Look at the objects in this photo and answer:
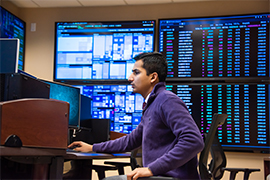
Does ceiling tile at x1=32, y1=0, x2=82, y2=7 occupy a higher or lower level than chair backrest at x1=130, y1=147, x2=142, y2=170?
higher

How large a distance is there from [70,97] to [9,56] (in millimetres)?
960

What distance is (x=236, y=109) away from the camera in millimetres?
3902

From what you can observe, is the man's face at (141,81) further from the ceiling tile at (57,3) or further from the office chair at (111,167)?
the ceiling tile at (57,3)

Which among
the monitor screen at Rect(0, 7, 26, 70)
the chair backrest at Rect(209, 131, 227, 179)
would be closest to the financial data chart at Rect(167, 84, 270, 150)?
the chair backrest at Rect(209, 131, 227, 179)

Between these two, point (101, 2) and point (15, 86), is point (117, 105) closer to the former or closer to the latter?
point (101, 2)

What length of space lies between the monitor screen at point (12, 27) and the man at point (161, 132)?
263 centimetres

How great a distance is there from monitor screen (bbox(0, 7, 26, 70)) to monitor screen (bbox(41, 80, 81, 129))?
1.83 meters

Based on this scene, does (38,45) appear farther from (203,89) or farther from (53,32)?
(203,89)

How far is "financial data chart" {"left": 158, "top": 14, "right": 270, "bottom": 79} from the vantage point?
12.8 ft

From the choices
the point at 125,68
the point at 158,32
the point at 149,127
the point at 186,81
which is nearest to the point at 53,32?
the point at 125,68

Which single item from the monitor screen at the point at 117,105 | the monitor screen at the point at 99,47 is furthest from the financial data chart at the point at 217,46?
the monitor screen at the point at 117,105

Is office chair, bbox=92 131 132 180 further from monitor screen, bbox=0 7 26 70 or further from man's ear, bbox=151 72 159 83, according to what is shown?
monitor screen, bbox=0 7 26 70

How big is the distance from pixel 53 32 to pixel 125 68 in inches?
45.8

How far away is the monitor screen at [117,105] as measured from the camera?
4.14 metres
